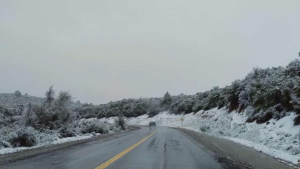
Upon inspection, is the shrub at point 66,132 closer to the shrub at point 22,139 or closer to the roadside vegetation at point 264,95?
the shrub at point 22,139

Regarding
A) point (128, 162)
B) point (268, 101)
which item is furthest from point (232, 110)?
point (128, 162)

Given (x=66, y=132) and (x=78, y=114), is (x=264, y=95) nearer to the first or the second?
(x=66, y=132)

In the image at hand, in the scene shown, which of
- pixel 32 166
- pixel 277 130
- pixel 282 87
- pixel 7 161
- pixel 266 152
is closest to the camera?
pixel 32 166

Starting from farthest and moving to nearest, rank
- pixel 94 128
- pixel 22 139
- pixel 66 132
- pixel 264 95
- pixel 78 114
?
pixel 78 114 < pixel 94 128 < pixel 264 95 < pixel 66 132 < pixel 22 139

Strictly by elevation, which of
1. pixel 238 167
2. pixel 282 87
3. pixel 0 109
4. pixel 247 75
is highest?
pixel 247 75

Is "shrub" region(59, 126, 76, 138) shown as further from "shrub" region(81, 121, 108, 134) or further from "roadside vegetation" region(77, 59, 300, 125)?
"roadside vegetation" region(77, 59, 300, 125)

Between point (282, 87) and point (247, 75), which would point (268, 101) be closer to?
point (282, 87)

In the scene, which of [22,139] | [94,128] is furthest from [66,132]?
[22,139]

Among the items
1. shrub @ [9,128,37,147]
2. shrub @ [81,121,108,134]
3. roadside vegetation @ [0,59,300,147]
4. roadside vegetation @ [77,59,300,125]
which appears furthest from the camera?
shrub @ [81,121,108,134]

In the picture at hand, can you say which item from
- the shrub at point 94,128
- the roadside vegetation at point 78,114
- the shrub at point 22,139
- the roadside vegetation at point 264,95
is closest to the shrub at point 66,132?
the roadside vegetation at point 78,114

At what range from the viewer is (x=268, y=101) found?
22.1 metres

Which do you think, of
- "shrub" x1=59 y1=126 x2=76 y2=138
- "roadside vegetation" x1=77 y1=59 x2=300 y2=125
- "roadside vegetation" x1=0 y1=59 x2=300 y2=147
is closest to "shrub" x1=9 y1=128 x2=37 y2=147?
"roadside vegetation" x1=0 y1=59 x2=300 y2=147

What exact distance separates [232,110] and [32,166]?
2994 centimetres

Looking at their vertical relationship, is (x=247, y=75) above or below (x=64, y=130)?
above
